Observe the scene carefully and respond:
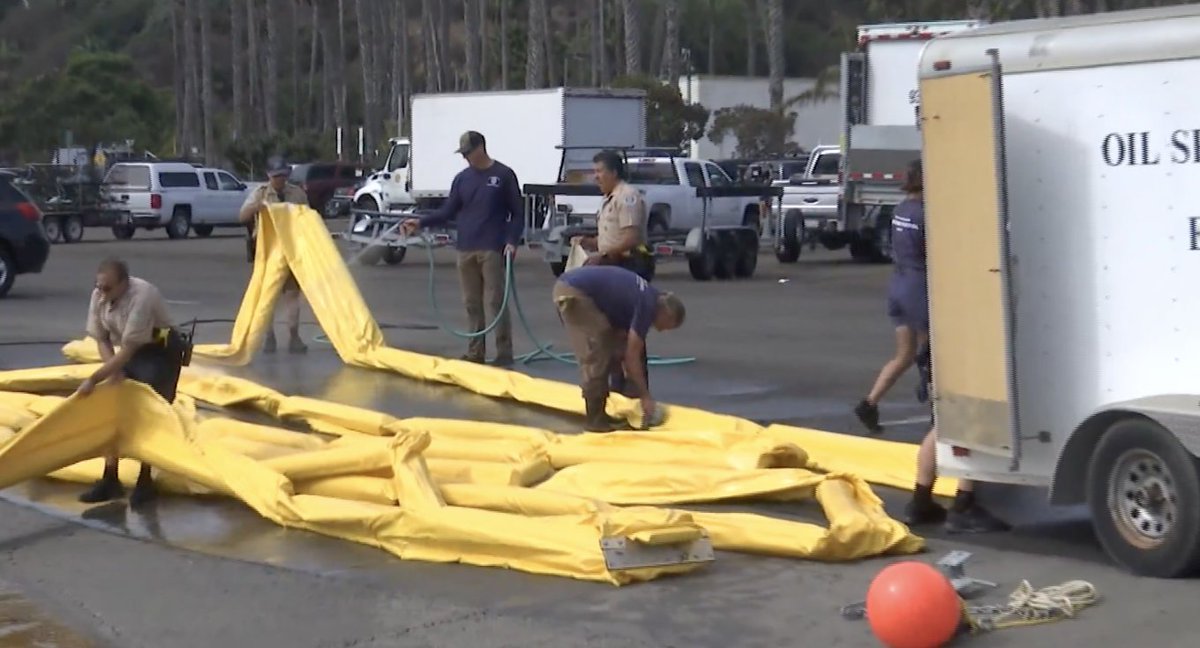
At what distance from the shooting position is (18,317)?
19812 millimetres

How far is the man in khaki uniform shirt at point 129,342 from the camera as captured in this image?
9664 millimetres

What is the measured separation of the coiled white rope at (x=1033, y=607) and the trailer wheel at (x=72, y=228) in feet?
115

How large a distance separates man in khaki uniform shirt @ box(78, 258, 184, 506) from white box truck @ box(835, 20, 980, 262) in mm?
16809

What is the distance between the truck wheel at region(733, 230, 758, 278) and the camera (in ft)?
89.5

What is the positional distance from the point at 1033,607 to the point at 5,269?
18.3 m

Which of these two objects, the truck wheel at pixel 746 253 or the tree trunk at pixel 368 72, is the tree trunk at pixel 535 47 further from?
the truck wheel at pixel 746 253

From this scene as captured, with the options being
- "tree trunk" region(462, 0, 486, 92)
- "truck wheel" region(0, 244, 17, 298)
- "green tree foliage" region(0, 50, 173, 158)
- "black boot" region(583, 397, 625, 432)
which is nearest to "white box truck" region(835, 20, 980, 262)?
"truck wheel" region(0, 244, 17, 298)

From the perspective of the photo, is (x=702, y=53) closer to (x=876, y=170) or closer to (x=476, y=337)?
(x=876, y=170)

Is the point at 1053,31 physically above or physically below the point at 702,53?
below

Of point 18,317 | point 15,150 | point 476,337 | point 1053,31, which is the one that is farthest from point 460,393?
point 15,150

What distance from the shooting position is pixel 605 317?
10711mm

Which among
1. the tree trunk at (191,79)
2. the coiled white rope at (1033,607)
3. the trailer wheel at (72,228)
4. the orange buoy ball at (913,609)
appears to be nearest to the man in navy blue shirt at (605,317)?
the coiled white rope at (1033,607)

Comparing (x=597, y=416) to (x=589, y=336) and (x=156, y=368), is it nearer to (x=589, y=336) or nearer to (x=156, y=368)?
(x=589, y=336)

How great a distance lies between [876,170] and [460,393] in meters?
13.9
